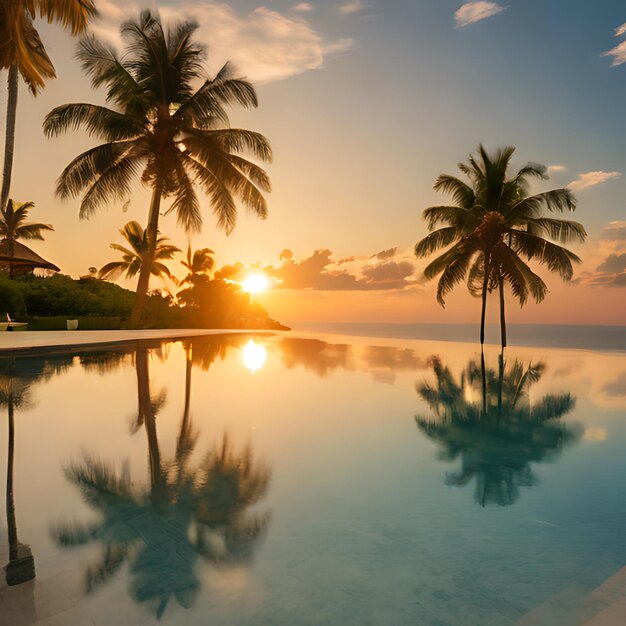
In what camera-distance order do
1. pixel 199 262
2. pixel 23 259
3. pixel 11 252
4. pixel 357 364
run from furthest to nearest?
pixel 199 262
pixel 11 252
pixel 23 259
pixel 357 364

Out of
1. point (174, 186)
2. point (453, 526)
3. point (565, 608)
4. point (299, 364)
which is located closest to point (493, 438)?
point (453, 526)

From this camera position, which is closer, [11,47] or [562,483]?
[562,483]

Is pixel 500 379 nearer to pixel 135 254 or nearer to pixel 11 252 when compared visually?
pixel 11 252

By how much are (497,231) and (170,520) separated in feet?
60.4

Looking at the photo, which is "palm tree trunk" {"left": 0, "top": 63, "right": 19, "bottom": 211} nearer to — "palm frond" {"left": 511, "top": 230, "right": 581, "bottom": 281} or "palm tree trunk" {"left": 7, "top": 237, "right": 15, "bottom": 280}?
"palm tree trunk" {"left": 7, "top": 237, "right": 15, "bottom": 280}

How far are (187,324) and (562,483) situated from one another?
2608 centimetres

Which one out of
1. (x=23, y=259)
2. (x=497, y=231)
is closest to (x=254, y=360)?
(x=497, y=231)

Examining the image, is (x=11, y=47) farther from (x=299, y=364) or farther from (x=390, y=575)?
(x=390, y=575)

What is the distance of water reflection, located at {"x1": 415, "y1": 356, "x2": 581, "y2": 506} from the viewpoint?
3.92 m

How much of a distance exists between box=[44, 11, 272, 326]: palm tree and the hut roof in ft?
22.1

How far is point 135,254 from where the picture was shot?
108 feet

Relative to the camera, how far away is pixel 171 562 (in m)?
2.32

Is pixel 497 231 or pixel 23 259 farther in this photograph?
pixel 23 259

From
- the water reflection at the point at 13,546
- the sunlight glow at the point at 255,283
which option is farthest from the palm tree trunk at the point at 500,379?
the sunlight glow at the point at 255,283
